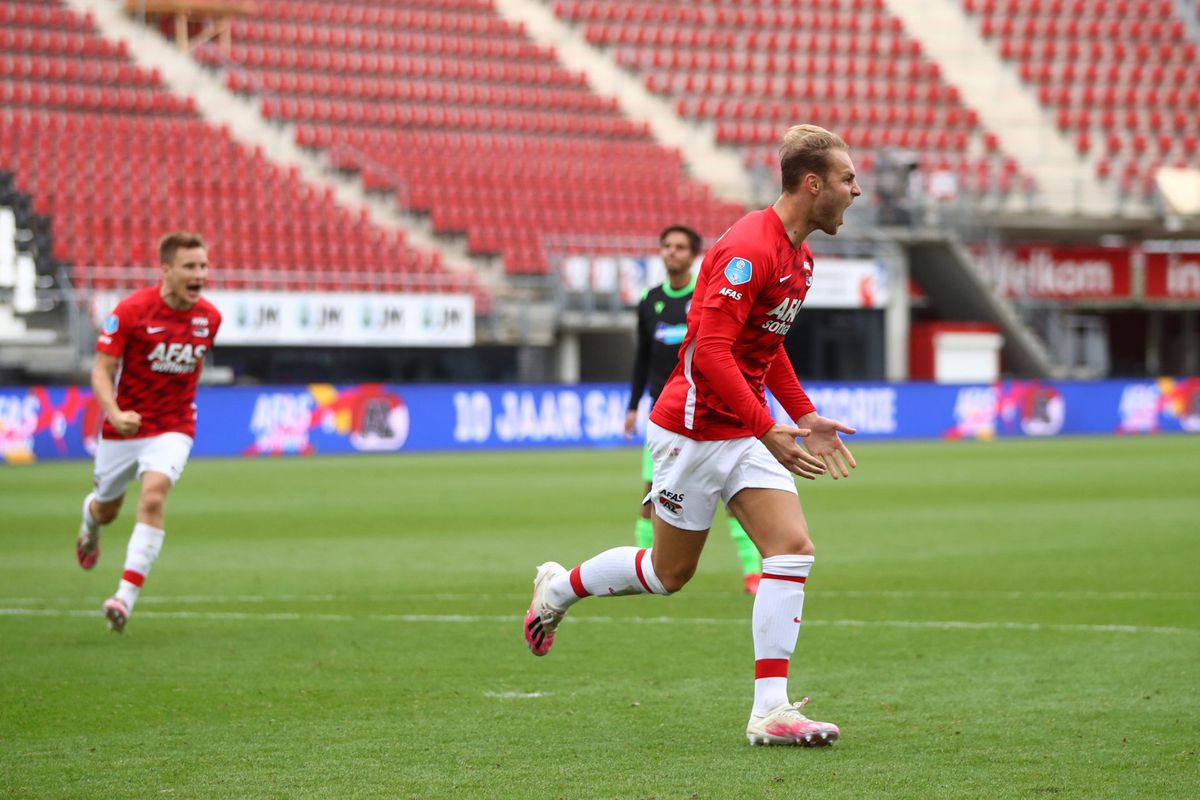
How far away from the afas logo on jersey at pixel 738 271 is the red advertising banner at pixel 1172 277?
36.2 metres

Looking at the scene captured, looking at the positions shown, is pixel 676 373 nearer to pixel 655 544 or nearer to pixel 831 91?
pixel 655 544

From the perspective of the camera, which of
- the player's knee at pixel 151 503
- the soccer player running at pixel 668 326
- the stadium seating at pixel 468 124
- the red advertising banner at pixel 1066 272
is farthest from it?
the red advertising banner at pixel 1066 272

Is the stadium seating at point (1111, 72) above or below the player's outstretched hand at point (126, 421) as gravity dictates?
above

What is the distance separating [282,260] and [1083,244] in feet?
66.9

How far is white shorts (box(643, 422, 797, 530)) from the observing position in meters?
6.07

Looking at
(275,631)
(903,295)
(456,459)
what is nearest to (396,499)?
Result: (456,459)

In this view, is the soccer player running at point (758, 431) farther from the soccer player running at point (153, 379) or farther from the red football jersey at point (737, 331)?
the soccer player running at point (153, 379)

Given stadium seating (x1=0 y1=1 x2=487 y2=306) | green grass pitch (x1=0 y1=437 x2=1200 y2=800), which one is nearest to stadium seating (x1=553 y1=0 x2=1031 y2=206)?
stadium seating (x1=0 y1=1 x2=487 y2=306)

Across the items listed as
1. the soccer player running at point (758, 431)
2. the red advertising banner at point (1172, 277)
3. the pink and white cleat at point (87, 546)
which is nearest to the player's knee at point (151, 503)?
the pink and white cleat at point (87, 546)

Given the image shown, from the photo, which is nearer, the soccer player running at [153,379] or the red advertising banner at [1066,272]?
the soccer player running at [153,379]

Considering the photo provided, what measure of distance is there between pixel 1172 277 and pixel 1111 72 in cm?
655

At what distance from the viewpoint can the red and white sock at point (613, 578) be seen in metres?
6.31

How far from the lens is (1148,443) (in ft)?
97.5

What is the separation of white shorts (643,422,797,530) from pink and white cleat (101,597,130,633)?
11.8ft
